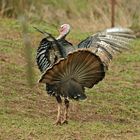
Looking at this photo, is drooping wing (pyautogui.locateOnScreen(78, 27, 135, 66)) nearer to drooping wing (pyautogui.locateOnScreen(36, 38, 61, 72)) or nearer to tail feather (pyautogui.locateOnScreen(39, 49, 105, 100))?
tail feather (pyautogui.locateOnScreen(39, 49, 105, 100))

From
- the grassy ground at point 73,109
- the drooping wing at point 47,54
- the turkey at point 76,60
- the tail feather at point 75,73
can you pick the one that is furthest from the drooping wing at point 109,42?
the grassy ground at point 73,109

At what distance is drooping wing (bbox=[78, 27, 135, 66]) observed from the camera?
525 cm

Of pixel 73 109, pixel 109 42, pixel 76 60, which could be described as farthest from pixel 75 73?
pixel 73 109

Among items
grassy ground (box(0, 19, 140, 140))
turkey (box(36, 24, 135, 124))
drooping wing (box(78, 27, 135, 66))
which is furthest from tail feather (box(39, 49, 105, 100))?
grassy ground (box(0, 19, 140, 140))

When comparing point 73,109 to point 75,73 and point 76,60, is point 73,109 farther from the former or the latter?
point 76,60

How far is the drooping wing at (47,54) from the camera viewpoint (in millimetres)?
5414

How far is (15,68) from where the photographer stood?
8.88 metres

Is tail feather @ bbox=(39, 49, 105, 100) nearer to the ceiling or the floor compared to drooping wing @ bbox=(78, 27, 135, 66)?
nearer to the floor

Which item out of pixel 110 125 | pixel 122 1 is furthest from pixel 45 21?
pixel 110 125

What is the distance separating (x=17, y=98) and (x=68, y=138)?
74.9 inches

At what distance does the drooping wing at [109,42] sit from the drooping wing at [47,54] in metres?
0.34

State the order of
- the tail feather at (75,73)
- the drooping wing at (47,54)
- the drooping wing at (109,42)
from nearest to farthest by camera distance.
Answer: the tail feather at (75,73) < the drooping wing at (109,42) < the drooping wing at (47,54)

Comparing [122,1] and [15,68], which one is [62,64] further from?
[122,1]

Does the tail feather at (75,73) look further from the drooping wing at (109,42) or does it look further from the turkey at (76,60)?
the drooping wing at (109,42)
